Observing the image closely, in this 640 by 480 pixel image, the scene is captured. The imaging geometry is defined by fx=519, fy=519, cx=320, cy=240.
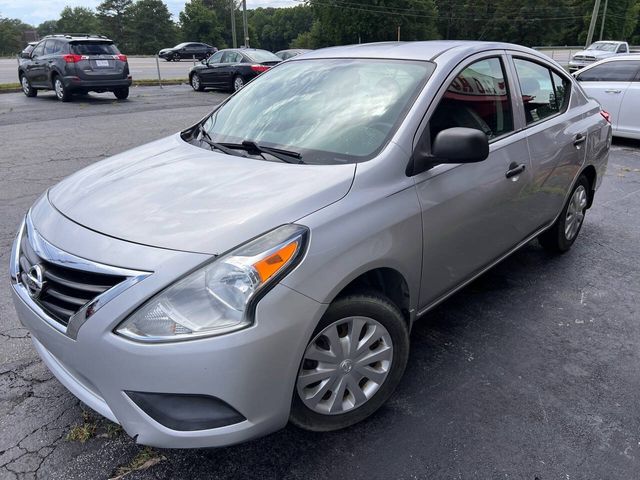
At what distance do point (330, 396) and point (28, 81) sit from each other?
16.8 metres

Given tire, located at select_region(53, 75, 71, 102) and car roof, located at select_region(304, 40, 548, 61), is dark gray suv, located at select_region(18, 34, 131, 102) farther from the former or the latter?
car roof, located at select_region(304, 40, 548, 61)

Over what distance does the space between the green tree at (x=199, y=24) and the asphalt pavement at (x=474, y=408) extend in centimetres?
8028

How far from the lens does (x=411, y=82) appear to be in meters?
2.77

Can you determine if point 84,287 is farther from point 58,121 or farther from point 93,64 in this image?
point 93,64

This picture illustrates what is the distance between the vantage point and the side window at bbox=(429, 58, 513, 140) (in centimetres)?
280

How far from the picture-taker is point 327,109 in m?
2.88

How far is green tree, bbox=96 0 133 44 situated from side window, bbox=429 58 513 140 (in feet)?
309

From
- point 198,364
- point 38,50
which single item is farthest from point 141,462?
point 38,50

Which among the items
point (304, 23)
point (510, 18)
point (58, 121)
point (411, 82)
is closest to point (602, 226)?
point (411, 82)

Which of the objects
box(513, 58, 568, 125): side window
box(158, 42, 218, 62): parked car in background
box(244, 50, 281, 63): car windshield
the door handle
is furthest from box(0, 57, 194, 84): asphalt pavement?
the door handle

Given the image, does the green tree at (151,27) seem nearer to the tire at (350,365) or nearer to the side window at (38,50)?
the side window at (38,50)

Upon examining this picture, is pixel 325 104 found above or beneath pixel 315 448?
above

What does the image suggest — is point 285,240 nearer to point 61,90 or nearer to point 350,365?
point 350,365

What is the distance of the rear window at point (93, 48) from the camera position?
1388 centimetres
